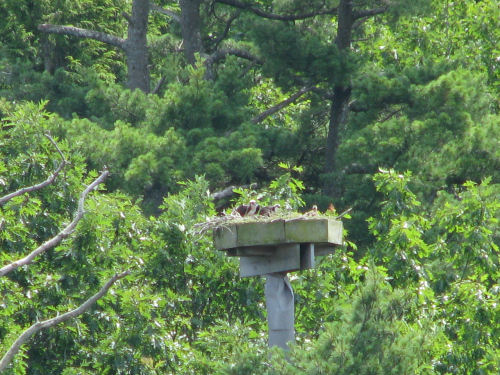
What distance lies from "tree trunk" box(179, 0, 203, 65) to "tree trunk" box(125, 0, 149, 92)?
762 mm

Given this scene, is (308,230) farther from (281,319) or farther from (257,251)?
(281,319)

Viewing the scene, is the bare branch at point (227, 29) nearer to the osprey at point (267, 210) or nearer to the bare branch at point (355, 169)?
the bare branch at point (355, 169)

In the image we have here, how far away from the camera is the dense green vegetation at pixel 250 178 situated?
898 centimetres

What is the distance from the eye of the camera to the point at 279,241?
6738 mm

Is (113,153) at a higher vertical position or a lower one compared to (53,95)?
lower

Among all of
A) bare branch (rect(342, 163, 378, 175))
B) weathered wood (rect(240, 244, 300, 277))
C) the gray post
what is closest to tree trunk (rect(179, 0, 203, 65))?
bare branch (rect(342, 163, 378, 175))

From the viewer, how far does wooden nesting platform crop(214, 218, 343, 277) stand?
6730 millimetres

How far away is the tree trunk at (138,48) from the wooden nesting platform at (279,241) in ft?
47.5

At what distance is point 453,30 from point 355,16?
3423mm

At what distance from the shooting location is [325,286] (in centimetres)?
1017

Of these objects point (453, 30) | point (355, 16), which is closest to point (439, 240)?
point (355, 16)

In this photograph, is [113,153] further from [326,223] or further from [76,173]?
[326,223]

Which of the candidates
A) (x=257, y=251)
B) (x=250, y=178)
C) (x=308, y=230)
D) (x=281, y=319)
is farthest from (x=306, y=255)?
(x=250, y=178)

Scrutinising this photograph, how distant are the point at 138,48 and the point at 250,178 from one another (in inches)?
228
